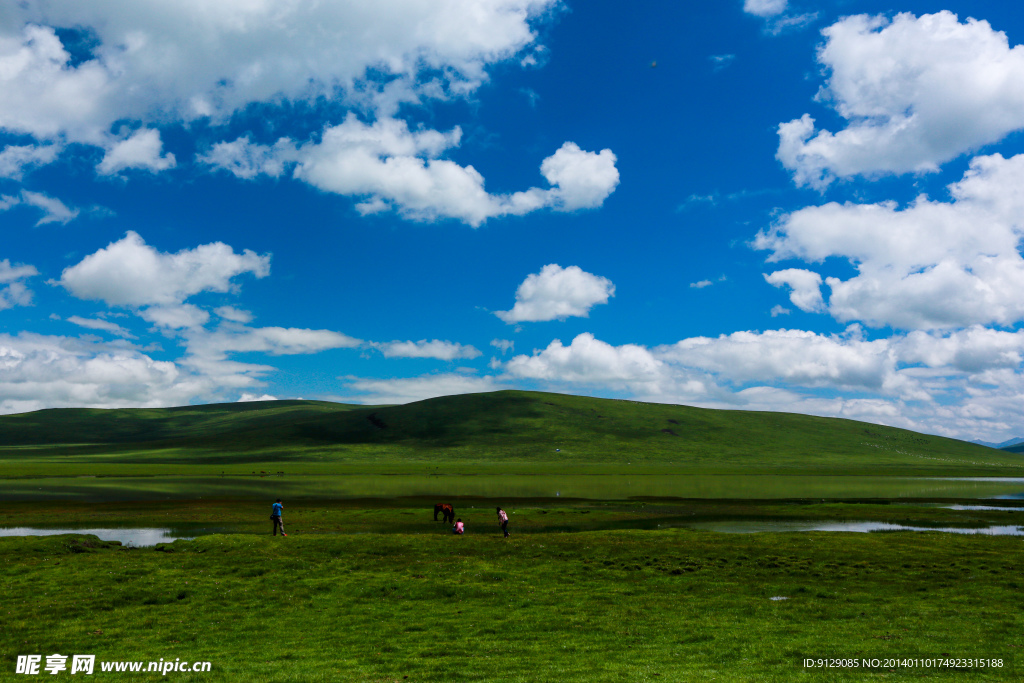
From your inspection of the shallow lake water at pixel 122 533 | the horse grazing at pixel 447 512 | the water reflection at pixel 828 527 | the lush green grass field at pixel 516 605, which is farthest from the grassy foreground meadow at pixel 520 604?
the horse grazing at pixel 447 512

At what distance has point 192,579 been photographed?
94.9 feet

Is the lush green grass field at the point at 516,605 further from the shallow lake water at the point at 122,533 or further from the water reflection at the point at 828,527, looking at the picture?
the water reflection at the point at 828,527

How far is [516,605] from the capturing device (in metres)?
25.1

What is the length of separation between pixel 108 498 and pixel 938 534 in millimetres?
102485

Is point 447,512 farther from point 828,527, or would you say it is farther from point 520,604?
point 828,527

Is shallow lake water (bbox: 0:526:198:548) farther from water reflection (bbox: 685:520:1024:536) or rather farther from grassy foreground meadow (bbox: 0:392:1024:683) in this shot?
water reflection (bbox: 685:520:1024:536)

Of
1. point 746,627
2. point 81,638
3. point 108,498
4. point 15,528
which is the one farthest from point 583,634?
point 108,498

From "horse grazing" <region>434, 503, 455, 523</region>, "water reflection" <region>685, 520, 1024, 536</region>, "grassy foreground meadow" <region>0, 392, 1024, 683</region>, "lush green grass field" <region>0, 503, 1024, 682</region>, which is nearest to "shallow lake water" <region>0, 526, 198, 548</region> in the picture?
"grassy foreground meadow" <region>0, 392, 1024, 683</region>

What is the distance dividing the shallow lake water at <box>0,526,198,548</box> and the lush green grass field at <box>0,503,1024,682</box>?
4.18m

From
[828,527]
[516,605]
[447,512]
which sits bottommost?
[828,527]

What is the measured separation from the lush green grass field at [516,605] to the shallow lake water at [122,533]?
13.7 ft

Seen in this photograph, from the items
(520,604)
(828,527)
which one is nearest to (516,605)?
(520,604)

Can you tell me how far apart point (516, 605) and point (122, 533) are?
4045 centimetres

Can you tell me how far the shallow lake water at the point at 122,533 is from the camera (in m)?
43.1
